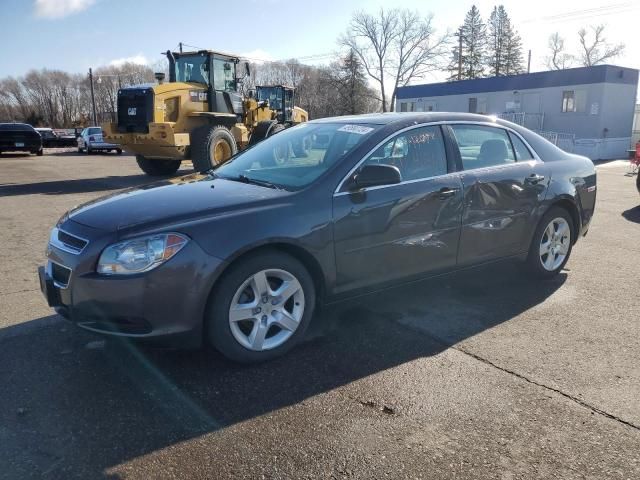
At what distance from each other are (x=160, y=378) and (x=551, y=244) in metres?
3.83

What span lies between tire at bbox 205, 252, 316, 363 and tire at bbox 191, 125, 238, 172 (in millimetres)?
9749

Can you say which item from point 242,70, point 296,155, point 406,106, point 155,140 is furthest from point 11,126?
point 406,106

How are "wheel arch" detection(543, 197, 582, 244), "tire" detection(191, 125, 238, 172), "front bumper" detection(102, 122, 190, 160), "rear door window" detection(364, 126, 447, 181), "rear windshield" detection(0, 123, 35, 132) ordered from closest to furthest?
"rear door window" detection(364, 126, 447, 181), "wheel arch" detection(543, 197, 582, 244), "front bumper" detection(102, 122, 190, 160), "tire" detection(191, 125, 238, 172), "rear windshield" detection(0, 123, 35, 132)

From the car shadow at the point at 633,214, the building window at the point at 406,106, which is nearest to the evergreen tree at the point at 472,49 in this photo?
the building window at the point at 406,106

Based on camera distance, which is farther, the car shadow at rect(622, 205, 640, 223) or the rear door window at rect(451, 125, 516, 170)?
the car shadow at rect(622, 205, 640, 223)

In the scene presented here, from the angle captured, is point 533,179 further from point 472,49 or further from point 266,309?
point 472,49

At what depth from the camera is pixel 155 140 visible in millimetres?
12820

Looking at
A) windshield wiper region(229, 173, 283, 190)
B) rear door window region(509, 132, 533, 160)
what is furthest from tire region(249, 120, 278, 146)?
windshield wiper region(229, 173, 283, 190)

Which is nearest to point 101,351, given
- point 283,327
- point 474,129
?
point 283,327

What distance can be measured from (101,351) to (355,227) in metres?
1.92

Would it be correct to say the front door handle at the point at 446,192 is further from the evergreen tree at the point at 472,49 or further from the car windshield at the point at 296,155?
the evergreen tree at the point at 472,49

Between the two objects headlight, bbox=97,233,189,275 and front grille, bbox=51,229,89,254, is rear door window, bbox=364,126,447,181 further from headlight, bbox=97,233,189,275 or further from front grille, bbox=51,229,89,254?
front grille, bbox=51,229,89,254

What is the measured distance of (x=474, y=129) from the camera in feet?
15.3

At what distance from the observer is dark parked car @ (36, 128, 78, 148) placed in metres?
36.6
